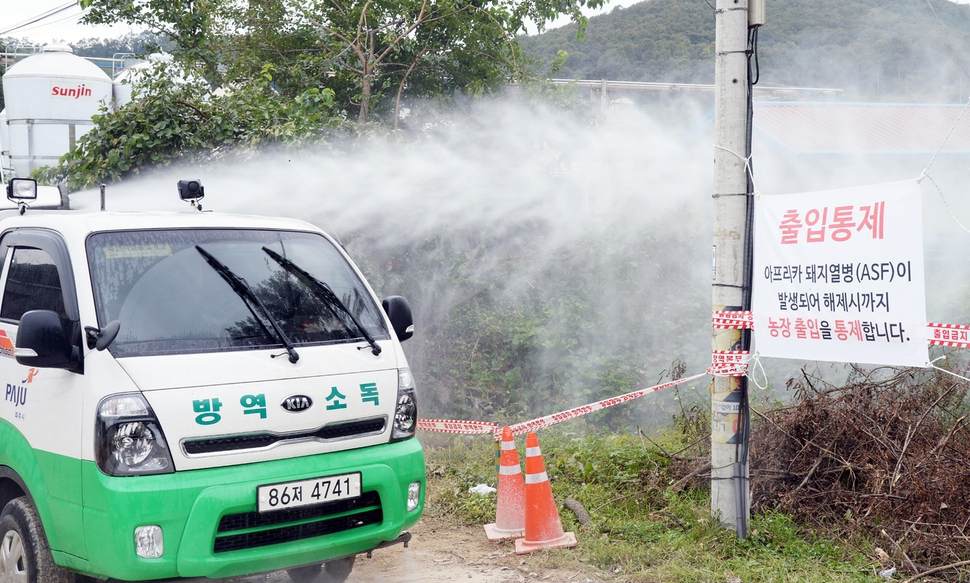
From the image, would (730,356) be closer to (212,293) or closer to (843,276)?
(843,276)

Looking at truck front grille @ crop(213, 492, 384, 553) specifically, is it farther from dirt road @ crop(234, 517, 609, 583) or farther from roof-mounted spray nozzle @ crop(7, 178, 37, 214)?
roof-mounted spray nozzle @ crop(7, 178, 37, 214)

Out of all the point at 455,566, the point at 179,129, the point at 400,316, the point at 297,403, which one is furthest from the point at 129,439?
the point at 179,129

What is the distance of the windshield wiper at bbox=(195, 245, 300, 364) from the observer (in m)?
5.09

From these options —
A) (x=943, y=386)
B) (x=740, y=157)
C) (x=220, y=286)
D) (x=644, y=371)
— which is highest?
(x=740, y=157)

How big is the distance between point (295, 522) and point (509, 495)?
223 centimetres

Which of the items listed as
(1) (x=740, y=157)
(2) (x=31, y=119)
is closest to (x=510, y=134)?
(1) (x=740, y=157)

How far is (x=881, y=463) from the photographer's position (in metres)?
6.33

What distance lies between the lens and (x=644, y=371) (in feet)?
37.0

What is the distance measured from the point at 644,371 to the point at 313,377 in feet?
22.7

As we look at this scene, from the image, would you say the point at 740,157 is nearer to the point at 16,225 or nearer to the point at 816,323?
the point at 816,323

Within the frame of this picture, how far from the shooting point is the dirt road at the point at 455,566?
6004mm

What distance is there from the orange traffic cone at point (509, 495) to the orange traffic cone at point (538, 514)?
0.81 feet

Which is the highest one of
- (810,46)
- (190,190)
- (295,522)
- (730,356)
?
(810,46)

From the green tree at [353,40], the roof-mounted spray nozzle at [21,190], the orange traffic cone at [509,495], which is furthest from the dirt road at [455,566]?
the green tree at [353,40]
